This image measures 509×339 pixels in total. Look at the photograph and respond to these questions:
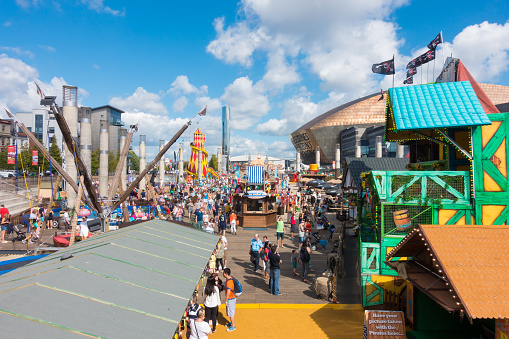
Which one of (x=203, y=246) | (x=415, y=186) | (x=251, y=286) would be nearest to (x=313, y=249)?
(x=251, y=286)

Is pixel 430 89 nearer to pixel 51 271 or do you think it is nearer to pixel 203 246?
pixel 203 246

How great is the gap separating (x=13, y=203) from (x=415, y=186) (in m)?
31.0

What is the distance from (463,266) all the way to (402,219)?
3993 mm

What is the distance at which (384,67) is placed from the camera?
27391 millimetres

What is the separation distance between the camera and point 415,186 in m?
10.7

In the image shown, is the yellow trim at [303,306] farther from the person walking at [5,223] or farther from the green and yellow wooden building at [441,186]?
the person walking at [5,223]

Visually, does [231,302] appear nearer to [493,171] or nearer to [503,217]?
[503,217]

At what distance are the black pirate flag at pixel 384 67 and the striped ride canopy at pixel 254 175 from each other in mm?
11832

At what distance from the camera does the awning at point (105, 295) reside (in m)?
3.62

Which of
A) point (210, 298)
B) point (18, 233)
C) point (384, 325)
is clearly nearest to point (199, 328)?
point (210, 298)

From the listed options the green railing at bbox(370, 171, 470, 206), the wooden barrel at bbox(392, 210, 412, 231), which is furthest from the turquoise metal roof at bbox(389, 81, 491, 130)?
the wooden barrel at bbox(392, 210, 412, 231)

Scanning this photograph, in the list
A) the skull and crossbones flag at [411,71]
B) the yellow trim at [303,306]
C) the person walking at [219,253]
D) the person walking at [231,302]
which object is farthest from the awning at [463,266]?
the skull and crossbones flag at [411,71]

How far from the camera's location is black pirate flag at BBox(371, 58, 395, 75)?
27078 millimetres

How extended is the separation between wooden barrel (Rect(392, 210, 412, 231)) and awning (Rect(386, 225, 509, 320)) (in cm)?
219
